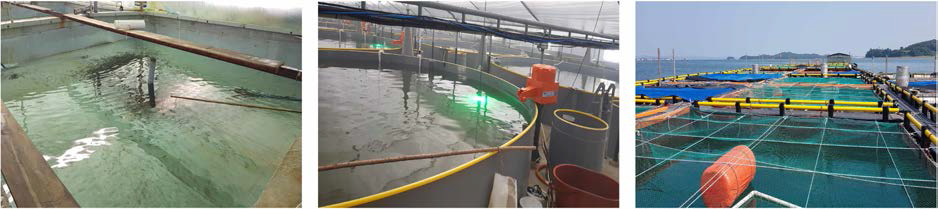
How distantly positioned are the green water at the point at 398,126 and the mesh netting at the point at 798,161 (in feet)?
4.82

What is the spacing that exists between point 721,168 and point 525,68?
6858 mm

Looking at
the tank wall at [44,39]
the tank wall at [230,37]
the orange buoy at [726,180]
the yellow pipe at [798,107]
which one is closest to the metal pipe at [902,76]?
the yellow pipe at [798,107]

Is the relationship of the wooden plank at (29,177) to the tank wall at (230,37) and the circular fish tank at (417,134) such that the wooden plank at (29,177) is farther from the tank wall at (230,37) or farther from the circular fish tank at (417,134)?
the tank wall at (230,37)

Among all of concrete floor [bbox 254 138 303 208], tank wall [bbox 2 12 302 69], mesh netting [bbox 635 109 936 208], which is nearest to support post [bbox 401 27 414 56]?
tank wall [bbox 2 12 302 69]

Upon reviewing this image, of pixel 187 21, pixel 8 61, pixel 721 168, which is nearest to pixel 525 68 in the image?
pixel 721 168

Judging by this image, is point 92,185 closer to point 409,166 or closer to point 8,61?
point 409,166

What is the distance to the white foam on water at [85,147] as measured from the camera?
10.3 ft

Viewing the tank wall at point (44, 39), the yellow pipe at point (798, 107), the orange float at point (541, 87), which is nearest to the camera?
the orange float at point (541, 87)

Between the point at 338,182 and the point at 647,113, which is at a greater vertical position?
the point at 647,113

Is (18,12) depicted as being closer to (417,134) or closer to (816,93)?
(417,134)

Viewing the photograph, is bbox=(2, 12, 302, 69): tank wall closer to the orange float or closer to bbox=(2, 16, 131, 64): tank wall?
bbox=(2, 16, 131, 64): tank wall

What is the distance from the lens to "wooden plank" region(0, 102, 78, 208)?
1.79m

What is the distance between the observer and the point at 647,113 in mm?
4176

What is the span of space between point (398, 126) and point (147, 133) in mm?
2830
